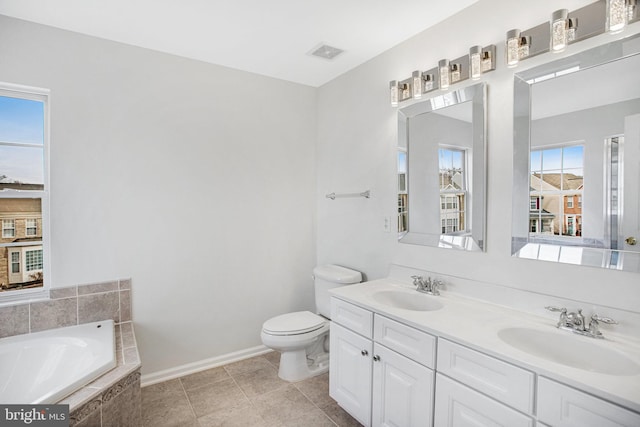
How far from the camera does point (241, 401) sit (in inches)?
88.7

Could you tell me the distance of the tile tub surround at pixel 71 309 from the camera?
203cm

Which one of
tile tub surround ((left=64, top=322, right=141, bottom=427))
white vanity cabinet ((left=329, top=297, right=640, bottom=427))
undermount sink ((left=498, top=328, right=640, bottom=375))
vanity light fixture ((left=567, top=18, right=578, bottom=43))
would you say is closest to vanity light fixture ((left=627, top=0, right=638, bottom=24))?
vanity light fixture ((left=567, top=18, right=578, bottom=43))

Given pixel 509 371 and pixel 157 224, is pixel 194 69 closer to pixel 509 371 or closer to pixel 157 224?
pixel 157 224

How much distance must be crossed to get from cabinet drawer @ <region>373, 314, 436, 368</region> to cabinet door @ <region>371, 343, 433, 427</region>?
0.03m

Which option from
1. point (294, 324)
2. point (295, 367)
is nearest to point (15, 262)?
point (294, 324)

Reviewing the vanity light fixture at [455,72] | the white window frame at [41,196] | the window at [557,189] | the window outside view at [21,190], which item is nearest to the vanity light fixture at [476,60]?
the vanity light fixture at [455,72]

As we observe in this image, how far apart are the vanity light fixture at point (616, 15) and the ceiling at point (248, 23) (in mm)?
682

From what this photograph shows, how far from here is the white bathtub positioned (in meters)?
Answer: 1.64

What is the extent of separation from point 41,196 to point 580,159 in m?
3.13

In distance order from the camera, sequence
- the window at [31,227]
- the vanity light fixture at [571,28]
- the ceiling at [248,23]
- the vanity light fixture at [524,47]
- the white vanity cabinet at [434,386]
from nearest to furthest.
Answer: the white vanity cabinet at [434,386]
the vanity light fixture at [571,28]
the vanity light fixture at [524,47]
the ceiling at [248,23]
the window at [31,227]

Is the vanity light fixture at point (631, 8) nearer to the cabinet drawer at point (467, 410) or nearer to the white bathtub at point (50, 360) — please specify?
the cabinet drawer at point (467, 410)

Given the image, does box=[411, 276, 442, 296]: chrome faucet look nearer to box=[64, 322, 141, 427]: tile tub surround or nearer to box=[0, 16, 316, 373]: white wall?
box=[0, 16, 316, 373]: white wall

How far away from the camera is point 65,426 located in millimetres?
1314

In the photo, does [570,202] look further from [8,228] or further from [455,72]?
[8,228]
